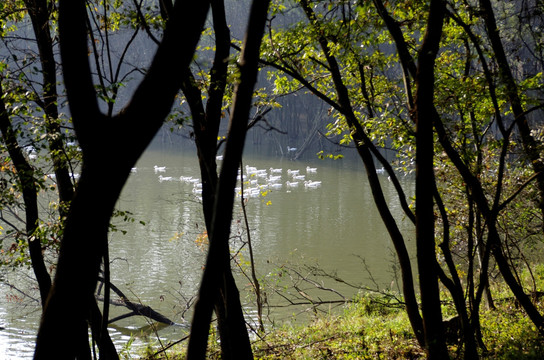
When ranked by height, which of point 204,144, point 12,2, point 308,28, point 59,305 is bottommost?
point 59,305

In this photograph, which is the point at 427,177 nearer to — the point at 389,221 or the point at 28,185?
the point at 389,221

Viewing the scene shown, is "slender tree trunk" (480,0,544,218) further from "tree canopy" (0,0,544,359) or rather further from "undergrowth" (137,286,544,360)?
"undergrowth" (137,286,544,360)

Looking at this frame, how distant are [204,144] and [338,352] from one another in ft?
9.12

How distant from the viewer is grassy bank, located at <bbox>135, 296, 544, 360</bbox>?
4.46 meters

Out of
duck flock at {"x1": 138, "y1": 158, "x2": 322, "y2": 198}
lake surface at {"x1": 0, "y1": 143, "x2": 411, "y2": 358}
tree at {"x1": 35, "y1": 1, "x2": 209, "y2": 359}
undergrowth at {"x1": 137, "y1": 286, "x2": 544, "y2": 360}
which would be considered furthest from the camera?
duck flock at {"x1": 138, "y1": 158, "x2": 322, "y2": 198}

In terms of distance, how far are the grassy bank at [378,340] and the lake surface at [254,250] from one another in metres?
0.55

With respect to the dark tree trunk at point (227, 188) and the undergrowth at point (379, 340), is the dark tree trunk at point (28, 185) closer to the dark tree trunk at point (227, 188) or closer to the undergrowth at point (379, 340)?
the undergrowth at point (379, 340)

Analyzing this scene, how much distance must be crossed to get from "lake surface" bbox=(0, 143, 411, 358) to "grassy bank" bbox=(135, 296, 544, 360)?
0.55m

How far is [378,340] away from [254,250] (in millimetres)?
9503

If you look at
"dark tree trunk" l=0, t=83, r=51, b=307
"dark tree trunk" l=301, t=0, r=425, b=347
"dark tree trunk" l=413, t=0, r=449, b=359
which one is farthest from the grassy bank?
"dark tree trunk" l=0, t=83, r=51, b=307

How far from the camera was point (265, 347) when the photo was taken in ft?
19.2

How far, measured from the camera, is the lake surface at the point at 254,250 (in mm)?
9398

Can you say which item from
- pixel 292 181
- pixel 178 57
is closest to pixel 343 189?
pixel 292 181

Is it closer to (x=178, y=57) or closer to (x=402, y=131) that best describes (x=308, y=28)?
(x=402, y=131)
